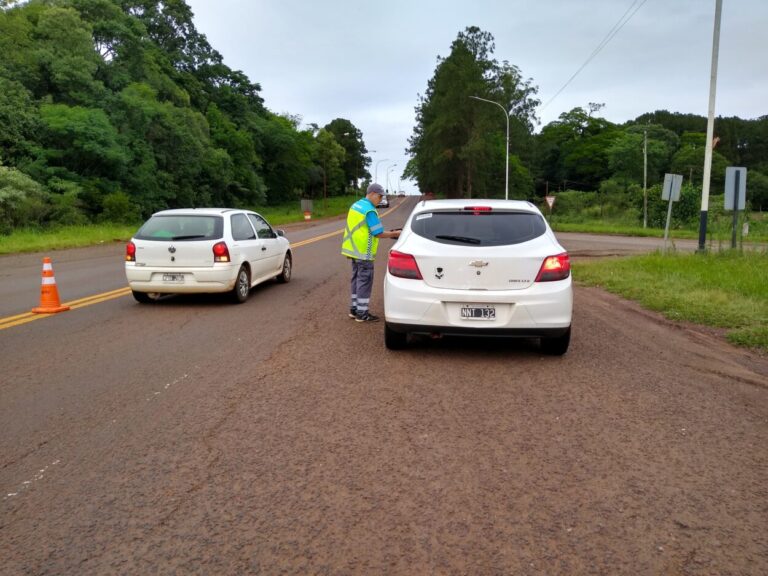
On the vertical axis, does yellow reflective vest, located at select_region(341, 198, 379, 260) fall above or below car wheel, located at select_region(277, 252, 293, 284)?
above

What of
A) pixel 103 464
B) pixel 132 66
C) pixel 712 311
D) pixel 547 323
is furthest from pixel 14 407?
pixel 132 66

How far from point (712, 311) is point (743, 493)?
6.16 m

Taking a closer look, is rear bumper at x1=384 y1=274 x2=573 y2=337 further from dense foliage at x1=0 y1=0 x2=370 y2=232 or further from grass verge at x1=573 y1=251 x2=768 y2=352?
dense foliage at x1=0 y1=0 x2=370 y2=232

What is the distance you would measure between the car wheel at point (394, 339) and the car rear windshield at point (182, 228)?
419cm

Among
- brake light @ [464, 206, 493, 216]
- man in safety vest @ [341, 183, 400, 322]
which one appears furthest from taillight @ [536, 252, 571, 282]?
man in safety vest @ [341, 183, 400, 322]

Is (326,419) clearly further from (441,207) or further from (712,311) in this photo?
(712,311)

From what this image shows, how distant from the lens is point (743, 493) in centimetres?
335

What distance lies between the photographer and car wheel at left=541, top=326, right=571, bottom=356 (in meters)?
6.19

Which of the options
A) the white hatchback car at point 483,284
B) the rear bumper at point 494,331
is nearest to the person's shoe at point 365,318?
the white hatchback car at point 483,284

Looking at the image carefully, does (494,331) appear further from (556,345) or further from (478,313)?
(556,345)

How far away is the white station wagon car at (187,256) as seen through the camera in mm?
9281

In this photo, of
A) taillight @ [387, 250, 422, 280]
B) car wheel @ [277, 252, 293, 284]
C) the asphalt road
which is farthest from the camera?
car wheel @ [277, 252, 293, 284]

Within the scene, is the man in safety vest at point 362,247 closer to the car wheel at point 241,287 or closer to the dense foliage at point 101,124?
the car wheel at point 241,287

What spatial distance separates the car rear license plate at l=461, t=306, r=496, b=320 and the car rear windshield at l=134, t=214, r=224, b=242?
4.99 meters
